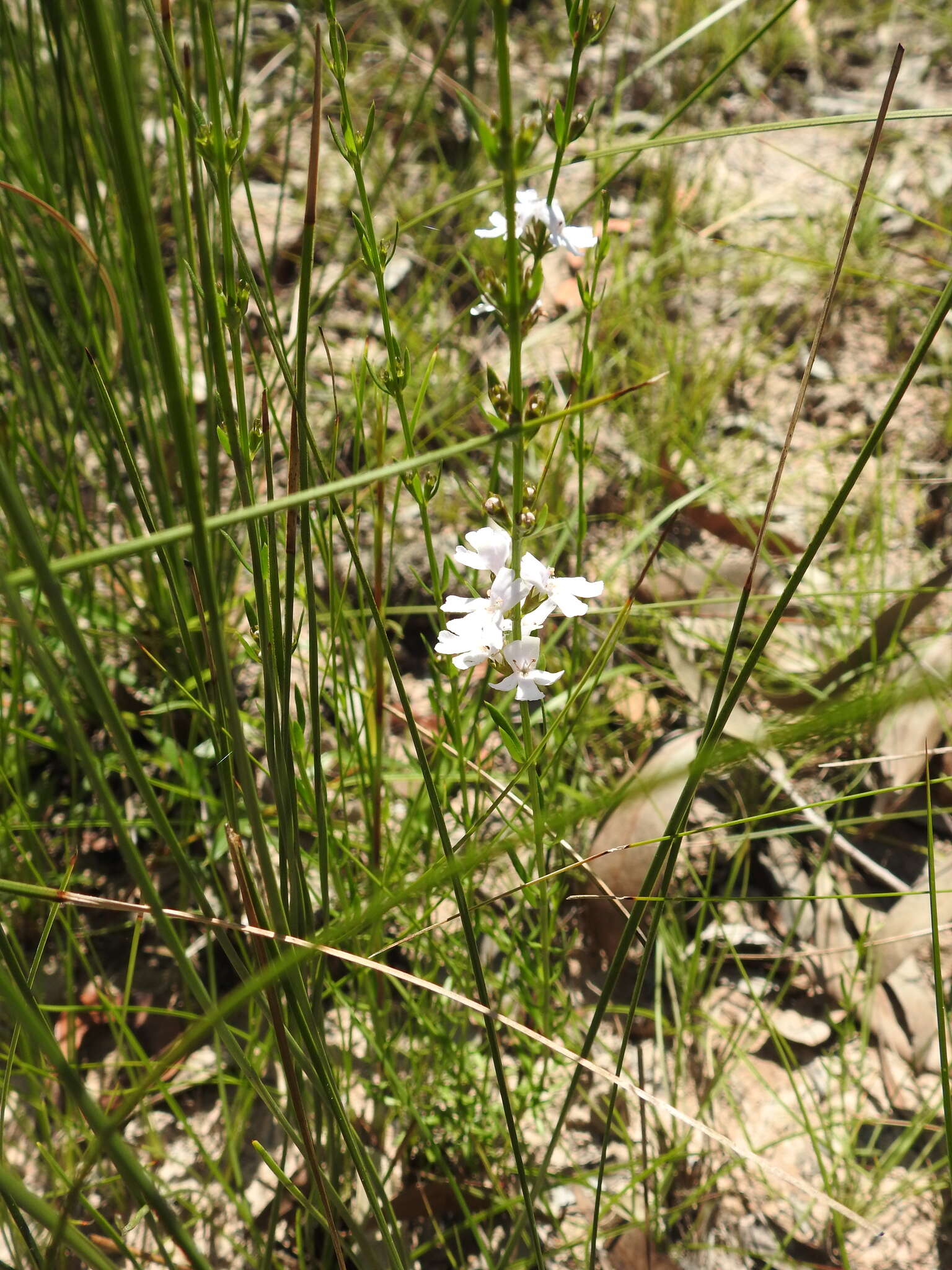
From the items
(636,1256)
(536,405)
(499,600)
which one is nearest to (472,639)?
(499,600)

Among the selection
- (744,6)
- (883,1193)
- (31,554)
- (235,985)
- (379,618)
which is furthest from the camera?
(744,6)

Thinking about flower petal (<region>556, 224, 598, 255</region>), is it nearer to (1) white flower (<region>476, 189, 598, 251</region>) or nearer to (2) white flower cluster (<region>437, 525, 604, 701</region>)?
(1) white flower (<region>476, 189, 598, 251</region>)

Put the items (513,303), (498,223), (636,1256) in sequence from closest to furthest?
1. (513,303)
2. (498,223)
3. (636,1256)

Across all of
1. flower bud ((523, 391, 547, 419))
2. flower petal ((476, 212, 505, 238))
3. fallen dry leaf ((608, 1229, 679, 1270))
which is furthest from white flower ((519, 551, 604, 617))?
fallen dry leaf ((608, 1229, 679, 1270))

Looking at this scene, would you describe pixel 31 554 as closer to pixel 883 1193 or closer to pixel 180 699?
pixel 180 699

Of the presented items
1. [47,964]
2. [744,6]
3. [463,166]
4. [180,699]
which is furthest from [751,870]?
[744,6]

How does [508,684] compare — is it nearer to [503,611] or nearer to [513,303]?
[503,611]
